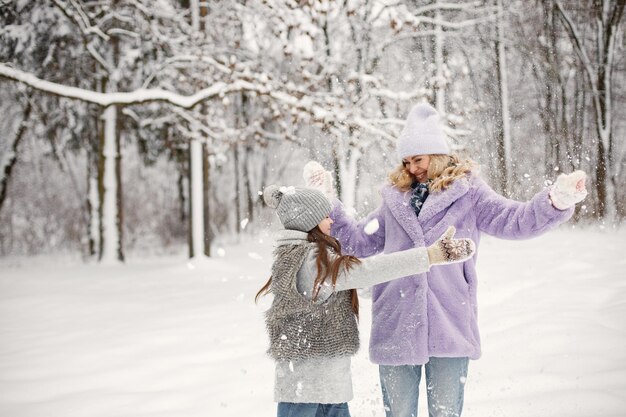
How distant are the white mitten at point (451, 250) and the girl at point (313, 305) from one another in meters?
0.05

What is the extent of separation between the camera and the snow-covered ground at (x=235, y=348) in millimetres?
4305

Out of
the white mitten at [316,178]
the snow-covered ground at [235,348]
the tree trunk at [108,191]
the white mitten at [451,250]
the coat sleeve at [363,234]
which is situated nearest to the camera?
the white mitten at [451,250]

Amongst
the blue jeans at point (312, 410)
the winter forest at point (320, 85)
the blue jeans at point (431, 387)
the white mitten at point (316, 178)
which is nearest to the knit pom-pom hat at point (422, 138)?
the white mitten at point (316, 178)

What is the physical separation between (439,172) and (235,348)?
3813mm

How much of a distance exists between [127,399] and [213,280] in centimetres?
737

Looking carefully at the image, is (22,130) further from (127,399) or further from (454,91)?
(127,399)

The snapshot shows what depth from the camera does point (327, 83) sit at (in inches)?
379

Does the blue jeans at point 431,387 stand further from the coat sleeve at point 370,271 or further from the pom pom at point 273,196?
the pom pom at point 273,196

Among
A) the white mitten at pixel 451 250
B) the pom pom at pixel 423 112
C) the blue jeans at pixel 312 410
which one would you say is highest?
the pom pom at pixel 423 112

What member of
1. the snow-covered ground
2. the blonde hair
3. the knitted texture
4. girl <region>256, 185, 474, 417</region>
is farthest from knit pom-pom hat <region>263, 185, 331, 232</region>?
the snow-covered ground

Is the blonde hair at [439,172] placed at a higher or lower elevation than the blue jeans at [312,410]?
higher

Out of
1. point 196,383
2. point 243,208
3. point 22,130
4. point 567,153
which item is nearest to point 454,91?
point 567,153

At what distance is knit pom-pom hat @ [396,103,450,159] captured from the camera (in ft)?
9.96

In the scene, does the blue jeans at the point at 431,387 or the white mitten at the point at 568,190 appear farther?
the blue jeans at the point at 431,387
